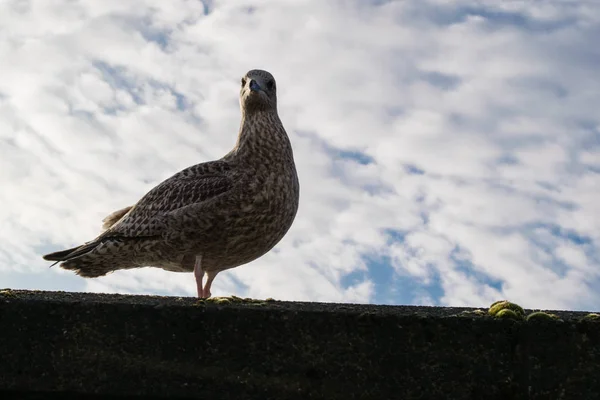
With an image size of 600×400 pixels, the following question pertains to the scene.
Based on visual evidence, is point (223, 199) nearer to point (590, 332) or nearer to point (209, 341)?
point (209, 341)

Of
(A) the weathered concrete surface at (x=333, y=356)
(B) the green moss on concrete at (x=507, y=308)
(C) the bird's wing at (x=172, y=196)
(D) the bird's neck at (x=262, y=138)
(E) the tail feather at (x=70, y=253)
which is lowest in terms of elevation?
(A) the weathered concrete surface at (x=333, y=356)

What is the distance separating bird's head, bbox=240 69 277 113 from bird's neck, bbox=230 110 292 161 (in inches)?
3.4

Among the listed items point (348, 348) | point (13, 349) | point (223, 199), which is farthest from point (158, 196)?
point (348, 348)

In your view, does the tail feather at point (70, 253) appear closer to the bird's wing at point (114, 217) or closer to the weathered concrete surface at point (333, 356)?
the bird's wing at point (114, 217)

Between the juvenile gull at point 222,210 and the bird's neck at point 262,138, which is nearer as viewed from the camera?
the juvenile gull at point 222,210

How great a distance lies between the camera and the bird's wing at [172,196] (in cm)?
1016

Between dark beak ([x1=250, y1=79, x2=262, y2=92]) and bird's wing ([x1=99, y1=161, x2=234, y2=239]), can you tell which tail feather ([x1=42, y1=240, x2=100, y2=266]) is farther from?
dark beak ([x1=250, y1=79, x2=262, y2=92])

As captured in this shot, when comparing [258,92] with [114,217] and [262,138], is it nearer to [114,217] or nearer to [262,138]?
[262,138]

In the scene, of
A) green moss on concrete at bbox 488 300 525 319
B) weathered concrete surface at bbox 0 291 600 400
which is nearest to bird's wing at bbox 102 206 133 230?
weathered concrete surface at bbox 0 291 600 400

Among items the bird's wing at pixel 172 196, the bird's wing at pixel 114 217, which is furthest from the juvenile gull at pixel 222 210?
the bird's wing at pixel 114 217

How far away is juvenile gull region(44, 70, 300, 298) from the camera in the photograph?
32.5 feet

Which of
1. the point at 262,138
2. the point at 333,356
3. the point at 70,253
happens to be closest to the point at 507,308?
the point at 333,356

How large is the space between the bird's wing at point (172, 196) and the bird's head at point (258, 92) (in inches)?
39.7

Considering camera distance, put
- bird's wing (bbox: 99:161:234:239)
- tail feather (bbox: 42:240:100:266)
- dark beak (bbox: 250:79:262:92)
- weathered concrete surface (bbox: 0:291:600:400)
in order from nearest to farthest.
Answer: weathered concrete surface (bbox: 0:291:600:400) < bird's wing (bbox: 99:161:234:239) < dark beak (bbox: 250:79:262:92) < tail feather (bbox: 42:240:100:266)
